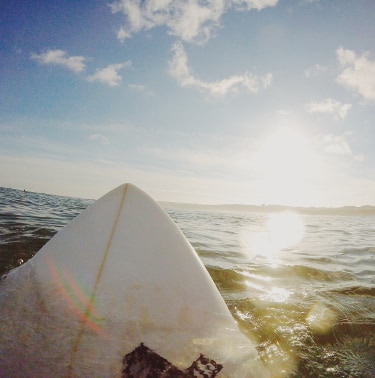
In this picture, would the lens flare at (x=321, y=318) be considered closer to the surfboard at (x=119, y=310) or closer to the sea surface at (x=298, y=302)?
the sea surface at (x=298, y=302)

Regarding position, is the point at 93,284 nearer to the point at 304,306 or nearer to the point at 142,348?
the point at 142,348

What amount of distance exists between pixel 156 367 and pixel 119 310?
0.42 meters

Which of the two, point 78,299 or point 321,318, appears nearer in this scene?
point 78,299

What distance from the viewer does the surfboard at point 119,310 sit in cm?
147

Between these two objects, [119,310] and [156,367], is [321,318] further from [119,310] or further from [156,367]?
[119,310]

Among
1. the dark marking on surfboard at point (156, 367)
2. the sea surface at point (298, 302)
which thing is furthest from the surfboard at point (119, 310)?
the sea surface at point (298, 302)

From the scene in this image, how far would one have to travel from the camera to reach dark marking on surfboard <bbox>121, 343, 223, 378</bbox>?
1.43 m

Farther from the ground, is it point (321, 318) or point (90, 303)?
point (90, 303)

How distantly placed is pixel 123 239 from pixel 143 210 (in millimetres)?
335

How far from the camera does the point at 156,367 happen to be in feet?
4.80

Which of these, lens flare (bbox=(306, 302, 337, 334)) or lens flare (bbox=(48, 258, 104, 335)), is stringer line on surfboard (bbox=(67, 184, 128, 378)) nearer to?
lens flare (bbox=(48, 258, 104, 335))

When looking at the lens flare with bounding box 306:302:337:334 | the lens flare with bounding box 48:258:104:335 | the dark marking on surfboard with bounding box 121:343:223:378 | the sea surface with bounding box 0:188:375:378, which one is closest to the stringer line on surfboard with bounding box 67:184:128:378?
the lens flare with bounding box 48:258:104:335

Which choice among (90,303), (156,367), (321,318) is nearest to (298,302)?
(321,318)

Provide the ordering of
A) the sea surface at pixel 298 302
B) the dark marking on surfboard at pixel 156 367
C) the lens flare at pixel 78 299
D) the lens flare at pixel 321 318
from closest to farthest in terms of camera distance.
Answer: the dark marking on surfboard at pixel 156 367, the lens flare at pixel 78 299, the sea surface at pixel 298 302, the lens flare at pixel 321 318
